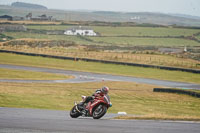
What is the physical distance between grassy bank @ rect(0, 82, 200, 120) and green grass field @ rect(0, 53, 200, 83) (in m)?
14.2

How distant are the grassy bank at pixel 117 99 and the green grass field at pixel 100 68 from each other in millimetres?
14217

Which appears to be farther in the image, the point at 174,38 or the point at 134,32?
the point at 134,32

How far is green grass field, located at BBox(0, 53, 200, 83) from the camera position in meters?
59.8

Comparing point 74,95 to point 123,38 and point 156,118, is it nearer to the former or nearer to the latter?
point 156,118

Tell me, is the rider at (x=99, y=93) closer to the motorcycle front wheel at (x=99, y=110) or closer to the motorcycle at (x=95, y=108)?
the motorcycle at (x=95, y=108)

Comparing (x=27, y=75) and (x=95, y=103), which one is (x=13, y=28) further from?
(x=95, y=103)

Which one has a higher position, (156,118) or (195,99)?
(156,118)

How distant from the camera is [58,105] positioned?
31.0m

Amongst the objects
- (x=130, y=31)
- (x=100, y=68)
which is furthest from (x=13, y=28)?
(x=100, y=68)

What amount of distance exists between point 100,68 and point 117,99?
29479 mm

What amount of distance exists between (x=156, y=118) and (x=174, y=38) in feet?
478

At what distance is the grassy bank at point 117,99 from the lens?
1187 inches

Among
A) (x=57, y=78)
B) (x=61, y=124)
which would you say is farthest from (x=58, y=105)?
(x=57, y=78)

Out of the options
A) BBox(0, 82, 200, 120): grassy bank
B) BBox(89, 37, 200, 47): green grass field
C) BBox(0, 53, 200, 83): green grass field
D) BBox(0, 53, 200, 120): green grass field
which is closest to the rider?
BBox(0, 53, 200, 120): green grass field
